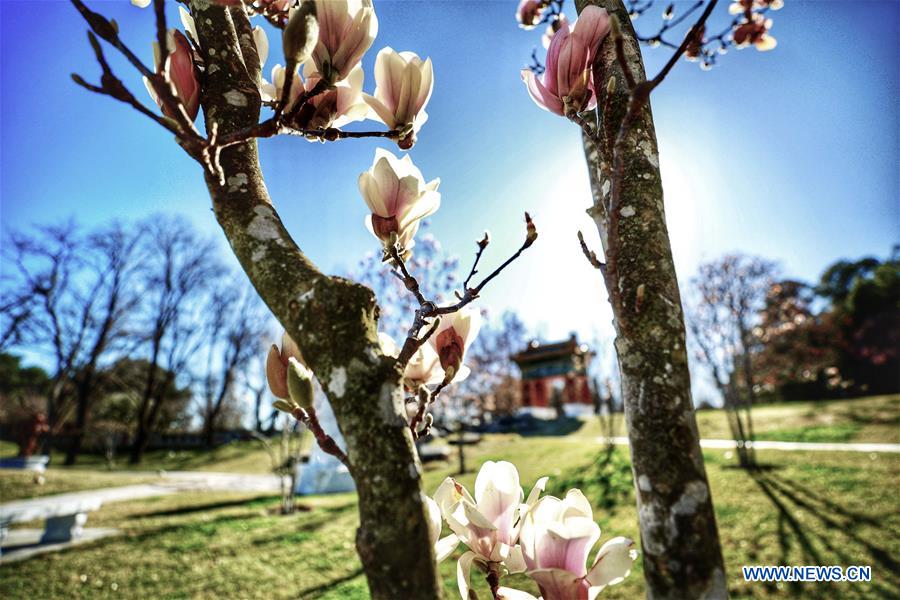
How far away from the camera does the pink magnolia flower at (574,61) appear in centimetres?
74

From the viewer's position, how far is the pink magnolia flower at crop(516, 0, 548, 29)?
6.98 feet

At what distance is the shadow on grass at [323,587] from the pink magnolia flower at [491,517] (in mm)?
4303

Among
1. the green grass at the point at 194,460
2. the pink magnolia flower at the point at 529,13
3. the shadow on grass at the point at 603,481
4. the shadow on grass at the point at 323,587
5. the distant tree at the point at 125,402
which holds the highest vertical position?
the pink magnolia flower at the point at 529,13

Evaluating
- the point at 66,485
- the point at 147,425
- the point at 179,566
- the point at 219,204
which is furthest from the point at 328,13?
the point at 147,425

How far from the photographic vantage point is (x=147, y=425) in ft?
69.3

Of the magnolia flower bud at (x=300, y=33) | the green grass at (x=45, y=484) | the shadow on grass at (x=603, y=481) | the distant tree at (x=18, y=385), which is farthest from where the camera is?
the distant tree at (x=18, y=385)

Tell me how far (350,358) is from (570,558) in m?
0.39

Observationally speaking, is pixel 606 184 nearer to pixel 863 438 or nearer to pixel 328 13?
pixel 328 13

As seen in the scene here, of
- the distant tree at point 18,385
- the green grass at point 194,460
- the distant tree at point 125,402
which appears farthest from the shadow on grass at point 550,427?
the distant tree at point 18,385

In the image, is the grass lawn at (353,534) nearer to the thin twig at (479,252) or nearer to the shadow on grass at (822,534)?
the shadow on grass at (822,534)

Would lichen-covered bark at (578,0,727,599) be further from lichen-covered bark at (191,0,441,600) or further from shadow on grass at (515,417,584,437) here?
shadow on grass at (515,417,584,437)

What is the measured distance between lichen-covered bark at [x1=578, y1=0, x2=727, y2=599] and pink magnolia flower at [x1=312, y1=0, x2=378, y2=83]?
40 cm

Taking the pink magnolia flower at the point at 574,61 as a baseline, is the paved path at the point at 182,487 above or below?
below

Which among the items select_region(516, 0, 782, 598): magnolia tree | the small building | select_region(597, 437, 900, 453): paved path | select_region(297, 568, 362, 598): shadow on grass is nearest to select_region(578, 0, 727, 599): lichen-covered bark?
select_region(516, 0, 782, 598): magnolia tree
